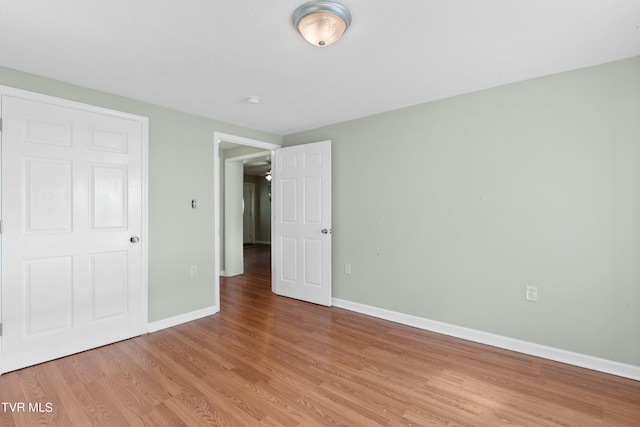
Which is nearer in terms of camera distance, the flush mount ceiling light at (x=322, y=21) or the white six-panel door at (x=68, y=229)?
the flush mount ceiling light at (x=322, y=21)

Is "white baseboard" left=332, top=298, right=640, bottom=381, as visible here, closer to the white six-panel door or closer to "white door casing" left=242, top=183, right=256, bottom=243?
the white six-panel door

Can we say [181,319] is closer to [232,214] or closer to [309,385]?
[309,385]

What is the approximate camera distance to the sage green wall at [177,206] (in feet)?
10.1

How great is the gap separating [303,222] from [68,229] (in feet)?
8.03

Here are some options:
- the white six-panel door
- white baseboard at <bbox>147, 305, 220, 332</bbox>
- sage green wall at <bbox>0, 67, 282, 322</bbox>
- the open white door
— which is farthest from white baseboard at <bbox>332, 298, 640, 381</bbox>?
the white six-panel door

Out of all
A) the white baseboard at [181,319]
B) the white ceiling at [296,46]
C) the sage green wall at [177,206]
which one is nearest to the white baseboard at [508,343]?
the white baseboard at [181,319]

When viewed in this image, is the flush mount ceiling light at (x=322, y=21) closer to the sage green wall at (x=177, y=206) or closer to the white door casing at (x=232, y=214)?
the sage green wall at (x=177, y=206)

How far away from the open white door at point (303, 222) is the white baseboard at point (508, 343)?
702mm

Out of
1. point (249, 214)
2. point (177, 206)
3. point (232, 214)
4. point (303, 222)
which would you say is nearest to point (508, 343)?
point (303, 222)

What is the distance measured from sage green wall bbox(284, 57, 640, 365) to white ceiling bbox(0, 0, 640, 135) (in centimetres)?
32

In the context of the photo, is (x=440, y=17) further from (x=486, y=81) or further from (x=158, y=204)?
(x=158, y=204)

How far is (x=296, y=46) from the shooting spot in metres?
2.00

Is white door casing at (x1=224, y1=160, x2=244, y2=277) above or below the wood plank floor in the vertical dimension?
above

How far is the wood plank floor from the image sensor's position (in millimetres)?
1790
